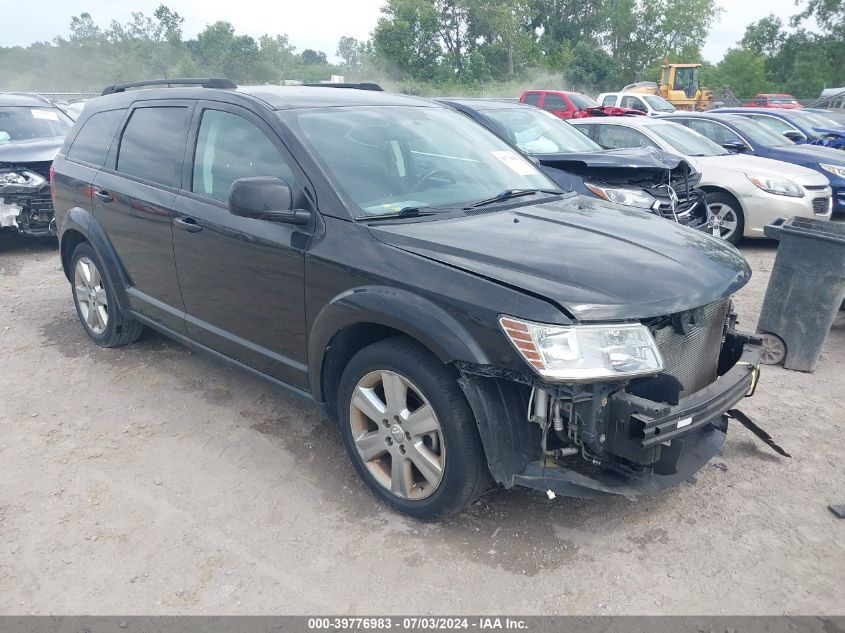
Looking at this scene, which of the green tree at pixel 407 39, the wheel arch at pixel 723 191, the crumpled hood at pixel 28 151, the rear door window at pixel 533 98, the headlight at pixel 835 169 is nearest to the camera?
the crumpled hood at pixel 28 151

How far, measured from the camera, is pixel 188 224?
12.9ft

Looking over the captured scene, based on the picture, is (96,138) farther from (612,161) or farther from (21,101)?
(21,101)

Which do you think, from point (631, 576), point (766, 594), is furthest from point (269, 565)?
point (766, 594)

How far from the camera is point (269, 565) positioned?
2936 millimetres

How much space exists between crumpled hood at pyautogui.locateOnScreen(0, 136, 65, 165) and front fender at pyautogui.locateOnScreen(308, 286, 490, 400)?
6048mm

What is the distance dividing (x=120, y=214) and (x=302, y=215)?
191 cm

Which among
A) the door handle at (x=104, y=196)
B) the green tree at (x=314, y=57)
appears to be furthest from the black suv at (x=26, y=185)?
the green tree at (x=314, y=57)

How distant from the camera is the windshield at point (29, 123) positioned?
28.9ft

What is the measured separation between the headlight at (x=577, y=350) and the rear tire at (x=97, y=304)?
3382mm

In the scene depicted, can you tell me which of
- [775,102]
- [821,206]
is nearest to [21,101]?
[821,206]

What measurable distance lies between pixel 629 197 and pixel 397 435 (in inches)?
184

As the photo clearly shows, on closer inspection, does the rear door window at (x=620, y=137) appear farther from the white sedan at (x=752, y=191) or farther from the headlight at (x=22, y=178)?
the headlight at (x=22, y=178)

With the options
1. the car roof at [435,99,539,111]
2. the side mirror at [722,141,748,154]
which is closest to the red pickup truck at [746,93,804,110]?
the side mirror at [722,141,748,154]

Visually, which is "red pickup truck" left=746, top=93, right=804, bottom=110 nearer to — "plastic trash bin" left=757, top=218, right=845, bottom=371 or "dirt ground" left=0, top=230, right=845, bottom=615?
"plastic trash bin" left=757, top=218, right=845, bottom=371
